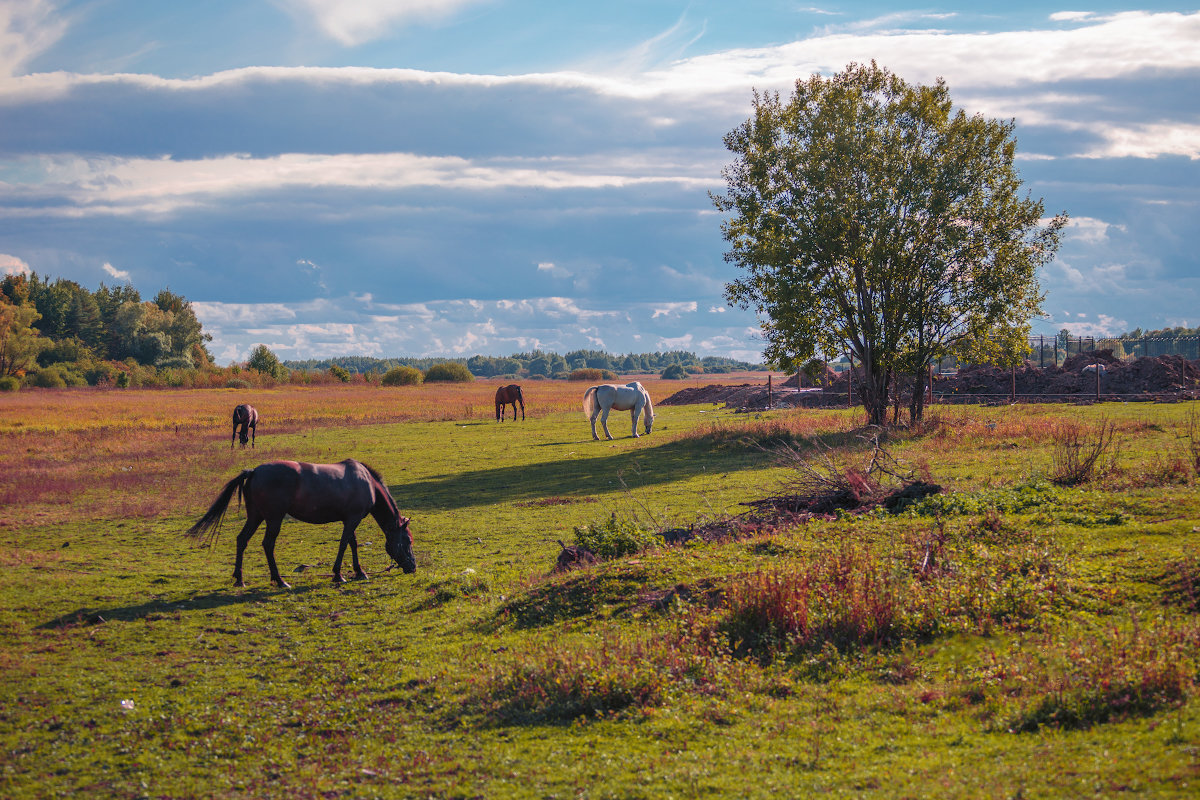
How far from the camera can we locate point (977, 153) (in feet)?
93.0

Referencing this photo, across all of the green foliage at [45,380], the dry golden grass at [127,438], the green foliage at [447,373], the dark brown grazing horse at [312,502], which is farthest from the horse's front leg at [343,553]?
the green foliage at [447,373]

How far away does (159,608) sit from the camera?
35.7 feet

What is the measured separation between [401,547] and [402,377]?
4163 inches

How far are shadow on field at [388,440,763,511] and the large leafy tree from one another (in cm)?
701

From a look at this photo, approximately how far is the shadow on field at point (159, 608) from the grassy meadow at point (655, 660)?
55 mm

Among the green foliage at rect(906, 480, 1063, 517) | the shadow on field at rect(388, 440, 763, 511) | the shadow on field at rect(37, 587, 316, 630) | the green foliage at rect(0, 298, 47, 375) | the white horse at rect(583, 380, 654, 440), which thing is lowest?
the shadow on field at rect(37, 587, 316, 630)

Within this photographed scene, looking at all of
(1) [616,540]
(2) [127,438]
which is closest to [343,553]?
(1) [616,540]

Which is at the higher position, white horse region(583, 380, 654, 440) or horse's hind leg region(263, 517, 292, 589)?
white horse region(583, 380, 654, 440)

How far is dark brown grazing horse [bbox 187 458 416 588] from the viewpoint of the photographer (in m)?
12.0

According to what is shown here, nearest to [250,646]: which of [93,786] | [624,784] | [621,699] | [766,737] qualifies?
[93,786]

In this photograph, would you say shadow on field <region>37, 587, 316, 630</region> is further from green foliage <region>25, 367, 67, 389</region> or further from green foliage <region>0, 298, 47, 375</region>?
green foliage <region>0, 298, 47, 375</region>

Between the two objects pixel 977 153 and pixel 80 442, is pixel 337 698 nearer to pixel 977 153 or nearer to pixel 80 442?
pixel 977 153

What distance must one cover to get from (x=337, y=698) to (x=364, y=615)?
Answer: 123 inches

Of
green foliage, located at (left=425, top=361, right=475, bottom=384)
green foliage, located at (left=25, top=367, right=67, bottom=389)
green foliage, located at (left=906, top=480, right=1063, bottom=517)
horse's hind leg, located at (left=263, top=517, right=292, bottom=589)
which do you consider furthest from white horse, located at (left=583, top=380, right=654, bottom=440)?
green foliage, located at (left=425, top=361, right=475, bottom=384)
